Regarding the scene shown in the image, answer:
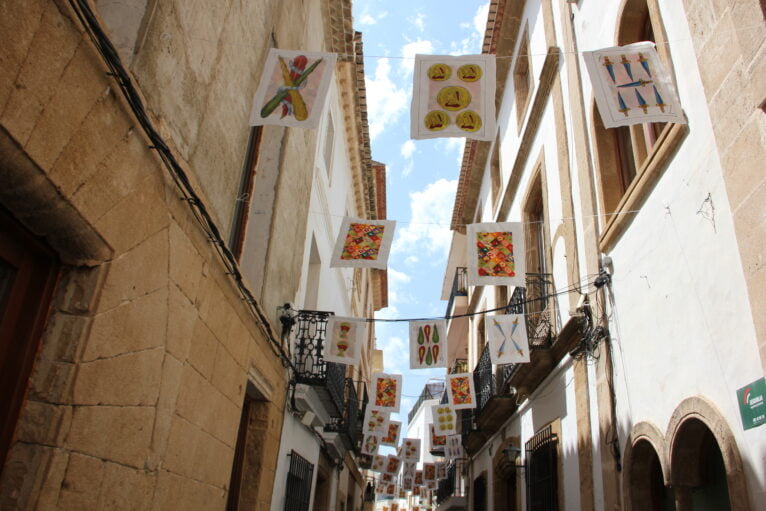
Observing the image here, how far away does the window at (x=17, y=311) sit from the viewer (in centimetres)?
267

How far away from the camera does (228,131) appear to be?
528 cm

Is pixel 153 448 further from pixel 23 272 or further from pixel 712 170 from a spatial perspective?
pixel 712 170

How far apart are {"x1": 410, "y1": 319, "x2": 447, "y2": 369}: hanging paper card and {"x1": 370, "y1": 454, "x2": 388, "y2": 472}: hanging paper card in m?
12.3

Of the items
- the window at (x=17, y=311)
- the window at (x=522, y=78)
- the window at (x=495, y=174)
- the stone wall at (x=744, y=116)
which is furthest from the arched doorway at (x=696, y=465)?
the window at (x=495, y=174)

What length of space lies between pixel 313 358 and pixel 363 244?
192cm

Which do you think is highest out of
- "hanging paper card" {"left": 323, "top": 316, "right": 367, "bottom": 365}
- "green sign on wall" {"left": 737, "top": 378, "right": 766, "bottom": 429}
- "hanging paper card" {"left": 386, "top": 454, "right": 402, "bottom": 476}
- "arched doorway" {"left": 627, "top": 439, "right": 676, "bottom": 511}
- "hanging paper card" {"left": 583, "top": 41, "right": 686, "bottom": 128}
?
"hanging paper card" {"left": 583, "top": 41, "right": 686, "bottom": 128}

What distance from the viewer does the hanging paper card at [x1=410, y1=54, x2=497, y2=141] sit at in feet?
17.6

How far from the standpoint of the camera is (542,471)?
821 cm

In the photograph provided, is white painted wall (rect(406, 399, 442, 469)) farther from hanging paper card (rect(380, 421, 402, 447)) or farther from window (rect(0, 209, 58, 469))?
window (rect(0, 209, 58, 469))

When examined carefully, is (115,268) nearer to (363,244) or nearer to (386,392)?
(363,244)

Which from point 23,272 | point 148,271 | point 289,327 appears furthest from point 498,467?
point 23,272

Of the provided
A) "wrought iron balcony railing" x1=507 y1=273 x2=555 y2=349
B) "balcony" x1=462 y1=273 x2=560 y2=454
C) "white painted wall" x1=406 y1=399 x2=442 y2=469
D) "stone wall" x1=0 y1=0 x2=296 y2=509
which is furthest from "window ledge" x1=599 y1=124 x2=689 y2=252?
"white painted wall" x1=406 y1=399 x2=442 y2=469

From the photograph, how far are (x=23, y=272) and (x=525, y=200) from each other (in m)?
8.95

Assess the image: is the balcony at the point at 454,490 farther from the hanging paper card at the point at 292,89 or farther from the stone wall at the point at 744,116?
the stone wall at the point at 744,116
